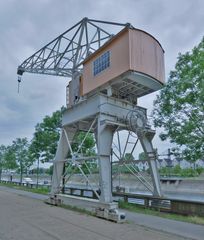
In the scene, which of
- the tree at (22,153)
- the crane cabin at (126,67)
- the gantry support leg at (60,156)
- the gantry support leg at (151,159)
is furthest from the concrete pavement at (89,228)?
the tree at (22,153)

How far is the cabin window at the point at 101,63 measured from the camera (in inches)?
457

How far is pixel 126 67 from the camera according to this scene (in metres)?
10.3

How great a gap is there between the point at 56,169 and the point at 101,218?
5281mm

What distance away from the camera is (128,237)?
6.60 metres

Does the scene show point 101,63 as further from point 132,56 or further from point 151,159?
point 151,159

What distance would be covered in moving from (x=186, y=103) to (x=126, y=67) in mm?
3400

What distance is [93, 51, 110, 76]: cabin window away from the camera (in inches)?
457

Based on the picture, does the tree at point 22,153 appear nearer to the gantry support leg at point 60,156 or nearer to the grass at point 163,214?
the gantry support leg at point 60,156

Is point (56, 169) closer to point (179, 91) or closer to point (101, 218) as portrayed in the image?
point (101, 218)

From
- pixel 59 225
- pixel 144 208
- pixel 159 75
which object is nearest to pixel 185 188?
pixel 144 208

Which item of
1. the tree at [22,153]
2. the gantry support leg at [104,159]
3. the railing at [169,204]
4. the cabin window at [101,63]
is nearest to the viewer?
the railing at [169,204]

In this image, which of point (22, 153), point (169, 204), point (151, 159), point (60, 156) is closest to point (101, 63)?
point (151, 159)

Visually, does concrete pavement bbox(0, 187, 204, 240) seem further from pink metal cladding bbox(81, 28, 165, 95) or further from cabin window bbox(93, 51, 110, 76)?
cabin window bbox(93, 51, 110, 76)

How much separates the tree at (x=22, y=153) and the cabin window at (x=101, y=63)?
24.0m
